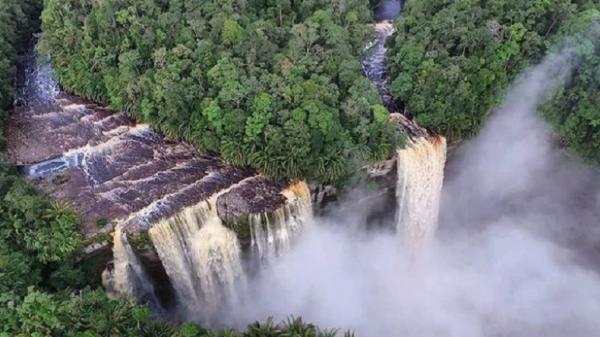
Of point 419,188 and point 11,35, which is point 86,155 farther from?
point 419,188

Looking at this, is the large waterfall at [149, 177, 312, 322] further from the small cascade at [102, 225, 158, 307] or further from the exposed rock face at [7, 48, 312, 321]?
the small cascade at [102, 225, 158, 307]

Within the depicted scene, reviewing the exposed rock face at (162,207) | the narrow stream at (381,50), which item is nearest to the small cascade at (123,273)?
the exposed rock face at (162,207)

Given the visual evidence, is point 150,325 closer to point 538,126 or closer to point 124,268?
point 124,268

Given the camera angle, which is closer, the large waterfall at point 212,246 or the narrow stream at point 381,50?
the large waterfall at point 212,246

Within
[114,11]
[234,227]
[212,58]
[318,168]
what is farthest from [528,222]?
[114,11]

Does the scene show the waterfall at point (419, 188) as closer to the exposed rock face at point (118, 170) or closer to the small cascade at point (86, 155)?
the exposed rock face at point (118, 170)
